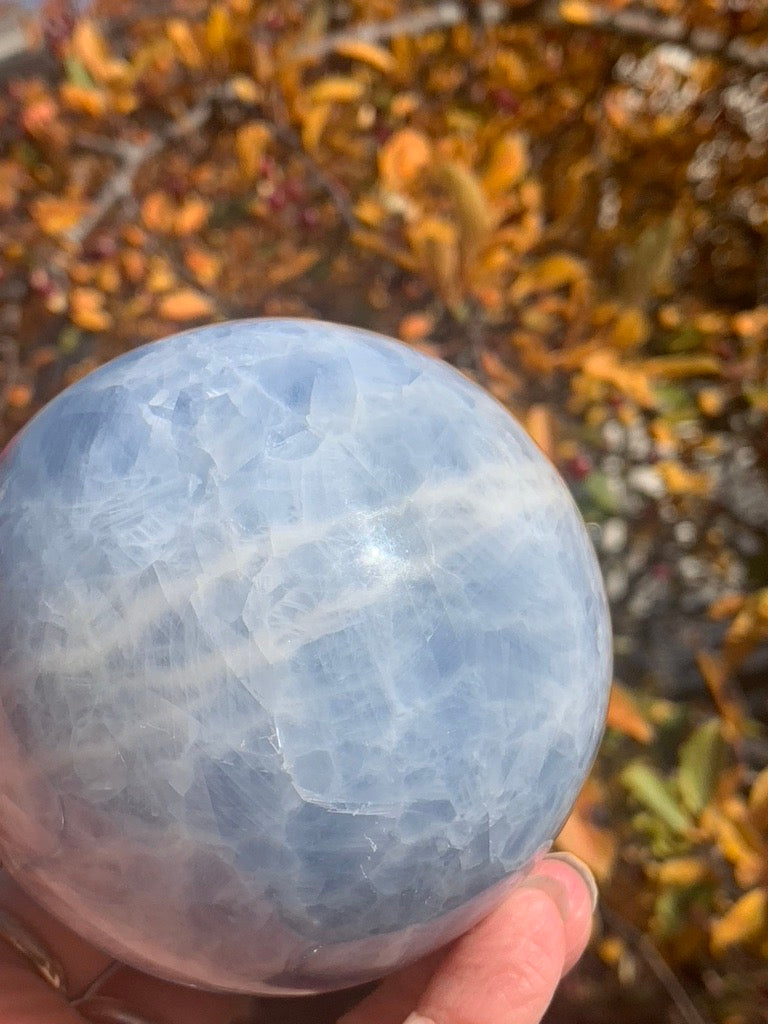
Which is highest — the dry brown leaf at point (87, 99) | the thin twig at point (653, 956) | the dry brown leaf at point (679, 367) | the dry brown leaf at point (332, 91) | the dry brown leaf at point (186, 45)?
the dry brown leaf at point (186, 45)

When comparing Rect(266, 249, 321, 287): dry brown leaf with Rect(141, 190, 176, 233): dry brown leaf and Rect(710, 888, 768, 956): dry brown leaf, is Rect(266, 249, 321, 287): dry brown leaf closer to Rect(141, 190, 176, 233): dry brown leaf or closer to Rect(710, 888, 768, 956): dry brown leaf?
Rect(141, 190, 176, 233): dry brown leaf

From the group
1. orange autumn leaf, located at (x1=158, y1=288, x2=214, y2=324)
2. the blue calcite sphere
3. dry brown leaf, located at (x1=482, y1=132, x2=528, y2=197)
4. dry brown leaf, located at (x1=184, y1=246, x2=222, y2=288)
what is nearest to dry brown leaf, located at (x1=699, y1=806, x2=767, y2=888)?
the blue calcite sphere

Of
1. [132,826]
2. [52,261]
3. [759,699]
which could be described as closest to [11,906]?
[132,826]

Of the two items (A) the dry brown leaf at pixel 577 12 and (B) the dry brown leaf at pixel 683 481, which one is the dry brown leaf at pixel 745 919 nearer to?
(B) the dry brown leaf at pixel 683 481

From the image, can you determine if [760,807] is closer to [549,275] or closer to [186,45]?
[549,275]

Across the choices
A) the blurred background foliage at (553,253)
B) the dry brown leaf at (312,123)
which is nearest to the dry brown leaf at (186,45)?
the blurred background foliage at (553,253)

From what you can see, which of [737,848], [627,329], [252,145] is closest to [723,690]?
[737,848]
